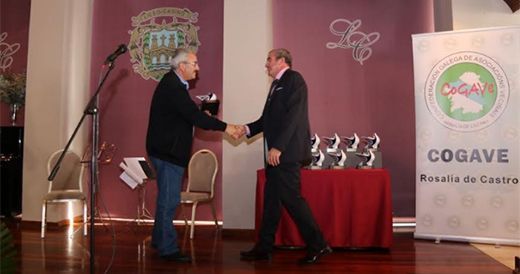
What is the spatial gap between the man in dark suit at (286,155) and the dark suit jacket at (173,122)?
46cm

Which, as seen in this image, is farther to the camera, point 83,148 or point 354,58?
point 83,148

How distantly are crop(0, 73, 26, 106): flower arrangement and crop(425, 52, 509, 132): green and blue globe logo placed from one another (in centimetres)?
466

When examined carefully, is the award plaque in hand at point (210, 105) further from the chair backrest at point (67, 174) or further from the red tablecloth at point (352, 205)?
the chair backrest at point (67, 174)

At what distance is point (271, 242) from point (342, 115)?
2095 mm

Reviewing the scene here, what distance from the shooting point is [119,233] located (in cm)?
453

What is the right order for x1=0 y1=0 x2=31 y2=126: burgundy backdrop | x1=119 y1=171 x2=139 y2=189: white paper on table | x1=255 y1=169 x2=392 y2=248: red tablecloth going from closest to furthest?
x1=255 y1=169 x2=392 y2=248: red tablecloth < x1=119 y1=171 x2=139 y2=189: white paper on table < x1=0 y1=0 x2=31 y2=126: burgundy backdrop

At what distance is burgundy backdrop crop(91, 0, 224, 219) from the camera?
5055 millimetres

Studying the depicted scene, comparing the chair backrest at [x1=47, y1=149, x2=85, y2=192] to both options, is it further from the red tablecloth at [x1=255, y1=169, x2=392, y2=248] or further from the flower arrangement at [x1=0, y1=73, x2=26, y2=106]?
the red tablecloth at [x1=255, y1=169, x2=392, y2=248]

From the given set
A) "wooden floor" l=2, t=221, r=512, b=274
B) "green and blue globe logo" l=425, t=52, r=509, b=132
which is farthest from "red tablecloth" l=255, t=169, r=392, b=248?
"green and blue globe logo" l=425, t=52, r=509, b=132

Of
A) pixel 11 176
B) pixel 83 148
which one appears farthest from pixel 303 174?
pixel 11 176

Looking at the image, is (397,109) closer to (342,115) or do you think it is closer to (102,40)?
(342,115)

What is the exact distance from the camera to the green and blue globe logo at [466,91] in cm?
368

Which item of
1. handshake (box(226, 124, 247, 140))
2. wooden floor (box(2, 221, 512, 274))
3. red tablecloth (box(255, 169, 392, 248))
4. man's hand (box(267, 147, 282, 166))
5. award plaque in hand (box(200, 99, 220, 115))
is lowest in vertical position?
wooden floor (box(2, 221, 512, 274))

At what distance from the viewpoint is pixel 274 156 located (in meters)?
2.96
